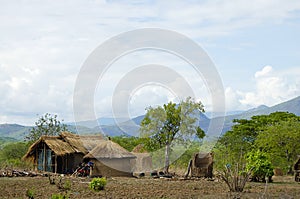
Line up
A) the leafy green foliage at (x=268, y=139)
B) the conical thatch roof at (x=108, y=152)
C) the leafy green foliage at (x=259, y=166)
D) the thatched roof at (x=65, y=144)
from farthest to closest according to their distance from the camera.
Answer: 1. the leafy green foliage at (x=268, y=139)
2. the thatched roof at (x=65, y=144)
3. the conical thatch roof at (x=108, y=152)
4. the leafy green foliage at (x=259, y=166)

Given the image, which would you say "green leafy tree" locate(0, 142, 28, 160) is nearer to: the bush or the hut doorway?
the hut doorway

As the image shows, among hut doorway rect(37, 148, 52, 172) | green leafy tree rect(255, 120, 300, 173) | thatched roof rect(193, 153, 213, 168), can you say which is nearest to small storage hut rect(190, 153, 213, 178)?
thatched roof rect(193, 153, 213, 168)

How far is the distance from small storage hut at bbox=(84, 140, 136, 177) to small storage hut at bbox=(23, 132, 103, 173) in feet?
6.92

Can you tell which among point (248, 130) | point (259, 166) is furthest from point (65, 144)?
point (248, 130)

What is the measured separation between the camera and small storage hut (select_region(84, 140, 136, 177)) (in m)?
30.4

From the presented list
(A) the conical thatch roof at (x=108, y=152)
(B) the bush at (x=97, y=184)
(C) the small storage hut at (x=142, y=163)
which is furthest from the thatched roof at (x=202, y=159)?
(B) the bush at (x=97, y=184)

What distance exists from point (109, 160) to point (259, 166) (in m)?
9.65

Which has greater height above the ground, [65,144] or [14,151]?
[14,151]

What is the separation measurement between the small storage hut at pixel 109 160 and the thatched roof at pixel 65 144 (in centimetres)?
188

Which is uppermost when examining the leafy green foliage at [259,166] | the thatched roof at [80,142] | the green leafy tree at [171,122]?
the green leafy tree at [171,122]

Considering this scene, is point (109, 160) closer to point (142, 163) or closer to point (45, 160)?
point (45, 160)

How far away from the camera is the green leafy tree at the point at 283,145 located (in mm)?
34438

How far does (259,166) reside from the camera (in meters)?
26.5

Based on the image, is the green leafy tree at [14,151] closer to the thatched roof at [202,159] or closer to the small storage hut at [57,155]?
the small storage hut at [57,155]
